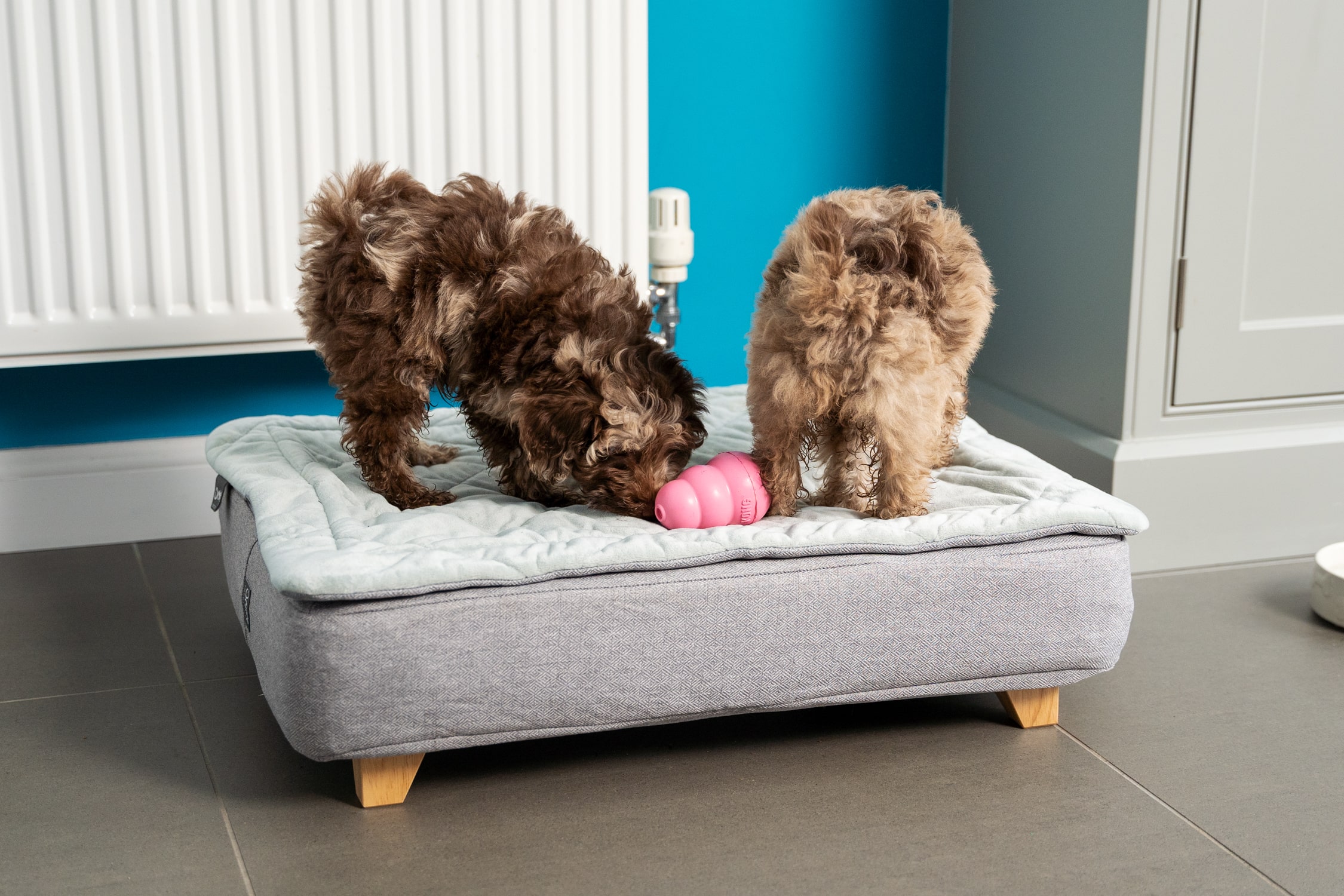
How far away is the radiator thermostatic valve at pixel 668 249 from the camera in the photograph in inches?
102

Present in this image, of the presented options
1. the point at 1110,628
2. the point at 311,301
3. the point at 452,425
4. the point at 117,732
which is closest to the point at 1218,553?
the point at 1110,628

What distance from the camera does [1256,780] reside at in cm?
177

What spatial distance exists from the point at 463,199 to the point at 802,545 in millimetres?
751

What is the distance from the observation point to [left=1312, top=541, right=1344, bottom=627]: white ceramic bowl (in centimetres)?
226

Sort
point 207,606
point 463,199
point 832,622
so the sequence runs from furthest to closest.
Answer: point 207,606
point 463,199
point 832,622

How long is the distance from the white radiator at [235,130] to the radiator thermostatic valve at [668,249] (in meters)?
0.23

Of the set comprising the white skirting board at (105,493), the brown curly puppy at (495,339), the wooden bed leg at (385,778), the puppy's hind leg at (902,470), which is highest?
the brown curly puppy at (495,339)

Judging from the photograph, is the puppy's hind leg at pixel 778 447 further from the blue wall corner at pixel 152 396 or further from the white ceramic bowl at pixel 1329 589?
the blue wall corner at pixel 152 396

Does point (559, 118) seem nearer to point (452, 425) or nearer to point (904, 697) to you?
point (452, 425)

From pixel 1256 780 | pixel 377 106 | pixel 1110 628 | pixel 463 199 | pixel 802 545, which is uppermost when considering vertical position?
pixel 377 106

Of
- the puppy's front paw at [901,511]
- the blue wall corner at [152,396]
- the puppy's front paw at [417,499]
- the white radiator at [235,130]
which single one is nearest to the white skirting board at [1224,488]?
the puppy's front paw at [901,511]

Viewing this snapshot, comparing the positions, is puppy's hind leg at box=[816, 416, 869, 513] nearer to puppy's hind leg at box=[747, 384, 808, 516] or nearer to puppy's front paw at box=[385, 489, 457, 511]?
puppy's hind leg at box=[747, 384, 808, 516]

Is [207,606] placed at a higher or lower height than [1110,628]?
lower

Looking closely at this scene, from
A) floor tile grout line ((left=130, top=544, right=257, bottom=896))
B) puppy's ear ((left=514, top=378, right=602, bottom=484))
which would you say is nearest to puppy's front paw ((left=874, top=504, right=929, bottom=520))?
puppy's ear ((left=514, top=378, right=602, bottom=484))
